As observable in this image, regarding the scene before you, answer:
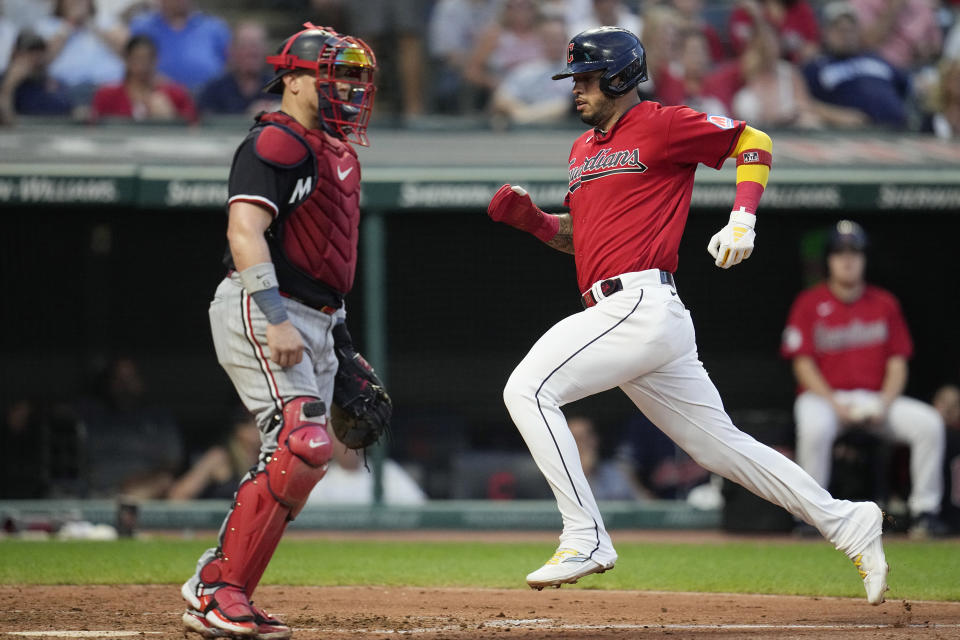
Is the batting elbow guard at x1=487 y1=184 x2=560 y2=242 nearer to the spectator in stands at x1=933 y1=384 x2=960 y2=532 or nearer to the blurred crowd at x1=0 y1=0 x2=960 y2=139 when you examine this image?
the spectator in stands at x1=933 y1=384 x2=960 y2=532

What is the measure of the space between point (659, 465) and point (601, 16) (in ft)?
11.4

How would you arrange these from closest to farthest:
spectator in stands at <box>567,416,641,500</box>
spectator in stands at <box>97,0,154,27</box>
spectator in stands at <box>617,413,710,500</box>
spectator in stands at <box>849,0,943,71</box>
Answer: spectator in stands at <box>567,416,641,500</box>, spectator in stands at <box>617,413,710,500</box>, spectator in stands at <box>97,0,154,27</box>, spectator in stands at <box>849,0,943,71</box>

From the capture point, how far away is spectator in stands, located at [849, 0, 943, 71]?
10812 millimetres

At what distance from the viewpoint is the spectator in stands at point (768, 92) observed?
9625mm

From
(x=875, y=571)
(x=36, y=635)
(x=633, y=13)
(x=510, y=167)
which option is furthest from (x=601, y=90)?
(x=633, y=13)

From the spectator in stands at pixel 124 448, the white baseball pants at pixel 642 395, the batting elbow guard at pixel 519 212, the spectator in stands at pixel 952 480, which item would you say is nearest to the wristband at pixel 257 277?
the white baseball pants at pixel 642 395

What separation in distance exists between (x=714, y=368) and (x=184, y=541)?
13.2ft

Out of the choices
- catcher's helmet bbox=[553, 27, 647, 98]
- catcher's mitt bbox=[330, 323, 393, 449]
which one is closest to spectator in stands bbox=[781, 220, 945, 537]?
catcher's helmet bbox=[553, 27, 647, 98]

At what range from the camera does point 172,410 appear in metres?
9.13

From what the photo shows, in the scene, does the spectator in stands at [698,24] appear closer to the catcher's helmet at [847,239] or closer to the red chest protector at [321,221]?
the catcher's helmet at [847,239]

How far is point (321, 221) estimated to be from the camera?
4043mm

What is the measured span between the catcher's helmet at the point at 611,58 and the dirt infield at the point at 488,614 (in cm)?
170

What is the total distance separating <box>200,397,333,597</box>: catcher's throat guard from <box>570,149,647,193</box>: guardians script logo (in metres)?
1.22

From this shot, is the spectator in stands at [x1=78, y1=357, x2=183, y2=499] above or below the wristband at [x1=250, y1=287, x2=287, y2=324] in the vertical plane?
→ below
